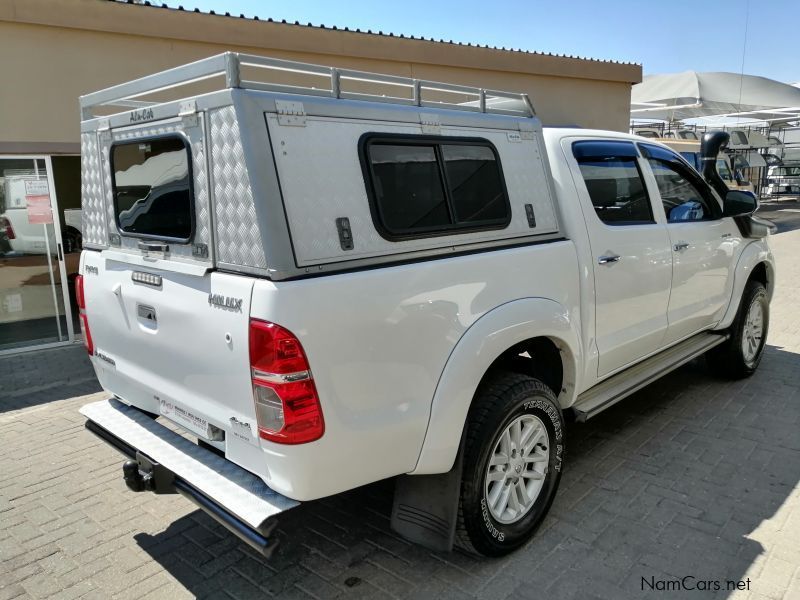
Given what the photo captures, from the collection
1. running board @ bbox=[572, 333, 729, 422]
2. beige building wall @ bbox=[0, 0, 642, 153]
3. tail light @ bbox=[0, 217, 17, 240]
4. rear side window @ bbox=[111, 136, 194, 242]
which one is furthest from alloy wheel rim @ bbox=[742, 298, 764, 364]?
tail light @ bbox=[0, 217, 17, 240]

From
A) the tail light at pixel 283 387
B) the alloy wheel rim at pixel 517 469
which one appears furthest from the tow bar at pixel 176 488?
the alloy wheel rim at pixel 517 469

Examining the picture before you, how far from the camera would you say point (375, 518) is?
3.46m

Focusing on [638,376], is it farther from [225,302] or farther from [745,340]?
[225,302]

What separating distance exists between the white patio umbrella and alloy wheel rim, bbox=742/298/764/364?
15.7 m

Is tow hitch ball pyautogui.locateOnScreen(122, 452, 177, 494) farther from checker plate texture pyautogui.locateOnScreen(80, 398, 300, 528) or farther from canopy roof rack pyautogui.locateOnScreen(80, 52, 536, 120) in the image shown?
canopy roof rack pyautogui.locateOnScreen(80, 52, 536, 120)

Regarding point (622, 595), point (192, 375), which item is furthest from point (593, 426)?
point (192, 375)

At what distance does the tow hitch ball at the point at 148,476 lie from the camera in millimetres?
2695

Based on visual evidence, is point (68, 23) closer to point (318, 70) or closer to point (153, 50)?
point (153, 50)

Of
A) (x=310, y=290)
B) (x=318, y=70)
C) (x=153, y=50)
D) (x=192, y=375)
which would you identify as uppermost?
(x=153, y=50)

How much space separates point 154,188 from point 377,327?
135cm

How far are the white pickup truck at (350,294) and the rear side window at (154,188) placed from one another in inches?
0.5

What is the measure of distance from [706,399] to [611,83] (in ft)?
33.8

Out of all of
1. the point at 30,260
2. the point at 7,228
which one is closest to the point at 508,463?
the point at 30,260

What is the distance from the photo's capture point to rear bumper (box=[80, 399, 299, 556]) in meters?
2.30
